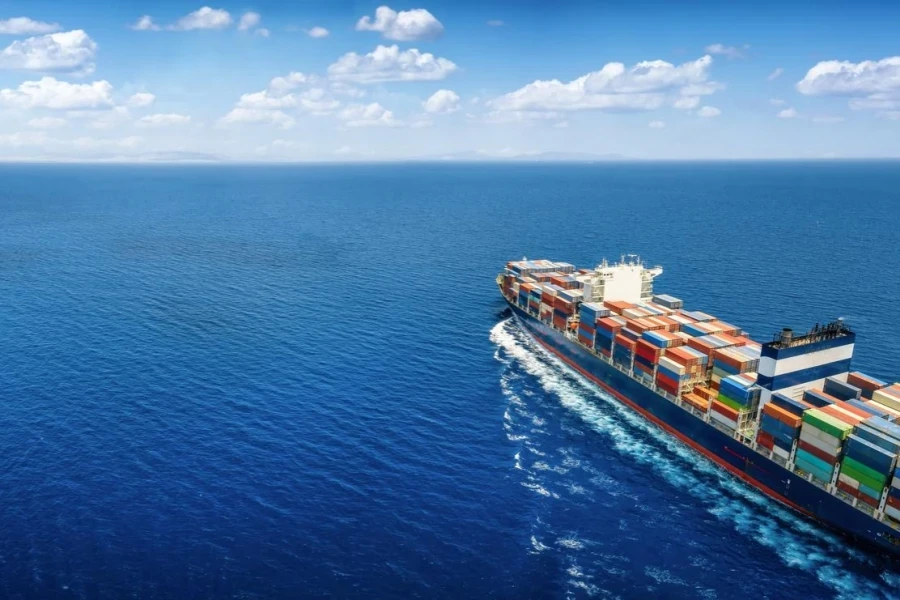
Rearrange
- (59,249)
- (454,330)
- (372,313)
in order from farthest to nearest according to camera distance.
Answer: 1. (59,249)
2. (372,313)
3. (454,330)

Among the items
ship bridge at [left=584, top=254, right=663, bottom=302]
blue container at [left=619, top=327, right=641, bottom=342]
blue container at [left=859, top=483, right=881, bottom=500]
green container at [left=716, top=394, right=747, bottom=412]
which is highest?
ship bridge at [left=584, top=254, right=663, bottom=302]

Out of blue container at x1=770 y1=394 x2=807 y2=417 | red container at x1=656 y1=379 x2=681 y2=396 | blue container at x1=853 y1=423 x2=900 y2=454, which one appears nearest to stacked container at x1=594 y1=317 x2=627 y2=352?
red container at x1=656 y1=379 x2=681 y2=396

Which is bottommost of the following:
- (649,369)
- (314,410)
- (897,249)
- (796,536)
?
(796,536)

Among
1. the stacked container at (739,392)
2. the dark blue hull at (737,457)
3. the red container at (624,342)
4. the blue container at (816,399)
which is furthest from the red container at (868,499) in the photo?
the red container at (624,342)

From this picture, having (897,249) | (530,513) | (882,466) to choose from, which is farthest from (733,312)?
(897,249)

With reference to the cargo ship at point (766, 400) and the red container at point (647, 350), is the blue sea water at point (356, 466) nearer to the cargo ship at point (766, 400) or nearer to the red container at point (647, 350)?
the cargo ship at point (766, 400)

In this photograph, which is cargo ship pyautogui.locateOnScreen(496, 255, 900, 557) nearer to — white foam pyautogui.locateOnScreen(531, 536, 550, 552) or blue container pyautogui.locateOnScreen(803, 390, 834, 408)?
blue container pyautogui.locateOnScreen(803, 390, 834, 408)

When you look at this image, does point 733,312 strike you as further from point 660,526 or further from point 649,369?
point 660,526
